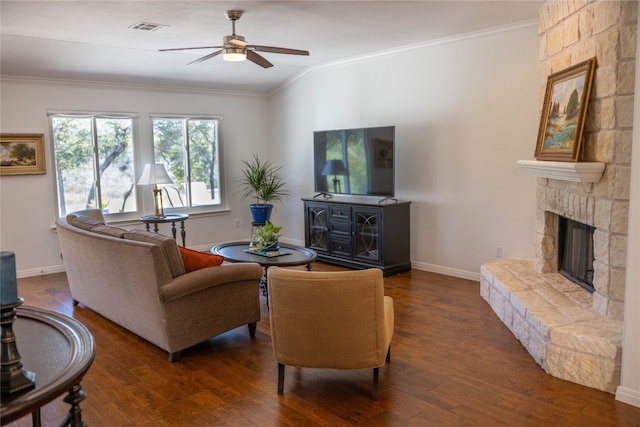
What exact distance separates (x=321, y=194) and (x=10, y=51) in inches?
160

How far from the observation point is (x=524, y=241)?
5273 mm

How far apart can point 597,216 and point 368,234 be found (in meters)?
3.04

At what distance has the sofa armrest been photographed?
141 inches

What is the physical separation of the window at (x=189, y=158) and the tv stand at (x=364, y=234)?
2144 mm

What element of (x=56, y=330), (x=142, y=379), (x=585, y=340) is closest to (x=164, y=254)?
(x=142, y=379)

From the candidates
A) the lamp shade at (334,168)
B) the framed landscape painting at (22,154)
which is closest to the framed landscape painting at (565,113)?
the lamp shade at (334,168)

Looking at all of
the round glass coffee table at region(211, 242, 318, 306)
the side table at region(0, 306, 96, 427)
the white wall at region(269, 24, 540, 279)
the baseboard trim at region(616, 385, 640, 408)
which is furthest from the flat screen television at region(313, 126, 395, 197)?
the side table at region(0, 306, 96, 427)

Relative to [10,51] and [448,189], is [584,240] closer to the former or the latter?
[448,189]

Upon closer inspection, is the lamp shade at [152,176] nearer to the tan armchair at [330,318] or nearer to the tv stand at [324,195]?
the tv stand at [324,195]

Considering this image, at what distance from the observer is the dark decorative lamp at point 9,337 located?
1.48 m

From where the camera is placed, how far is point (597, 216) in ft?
11.4

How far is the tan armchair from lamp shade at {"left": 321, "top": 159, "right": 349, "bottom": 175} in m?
3.72

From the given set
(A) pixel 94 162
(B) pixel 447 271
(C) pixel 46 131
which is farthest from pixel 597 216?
(C) pixel 46 131

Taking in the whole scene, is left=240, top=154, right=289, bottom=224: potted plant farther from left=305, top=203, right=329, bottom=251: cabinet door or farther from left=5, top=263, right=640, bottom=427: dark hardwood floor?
left=5, top=263, right=640, bottom=427: dark hardwood floor
